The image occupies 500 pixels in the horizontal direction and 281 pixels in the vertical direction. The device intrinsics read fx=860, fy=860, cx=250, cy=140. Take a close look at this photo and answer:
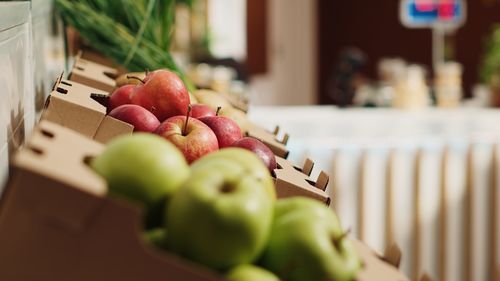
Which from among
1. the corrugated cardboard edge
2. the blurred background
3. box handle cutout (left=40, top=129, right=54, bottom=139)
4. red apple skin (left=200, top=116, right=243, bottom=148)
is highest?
box handle cutout (left=40, top=129, right=54, bottom=139)

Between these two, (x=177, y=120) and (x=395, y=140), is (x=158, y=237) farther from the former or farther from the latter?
(x=395, y=140)

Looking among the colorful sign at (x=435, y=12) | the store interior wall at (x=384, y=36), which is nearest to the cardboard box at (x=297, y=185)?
the colorful sign at (x=435, y=12)

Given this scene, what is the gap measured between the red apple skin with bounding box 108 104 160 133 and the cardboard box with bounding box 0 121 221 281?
426 millimetres

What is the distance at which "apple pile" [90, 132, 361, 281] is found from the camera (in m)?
0.71

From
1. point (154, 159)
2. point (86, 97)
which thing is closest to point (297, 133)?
point (86, 97)

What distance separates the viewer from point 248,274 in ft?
2.32

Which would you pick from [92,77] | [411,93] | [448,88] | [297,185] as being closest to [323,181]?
[297,185]

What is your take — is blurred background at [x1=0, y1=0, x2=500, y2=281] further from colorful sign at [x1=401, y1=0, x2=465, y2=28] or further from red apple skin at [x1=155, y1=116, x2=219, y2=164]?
red apple skin at [x1=155, y1=116, x2=219, y2=164]

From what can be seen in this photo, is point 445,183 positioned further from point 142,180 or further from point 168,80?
point 142,180

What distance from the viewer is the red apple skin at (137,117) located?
1.08 meters

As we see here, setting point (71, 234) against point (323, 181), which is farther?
point (323, 181)

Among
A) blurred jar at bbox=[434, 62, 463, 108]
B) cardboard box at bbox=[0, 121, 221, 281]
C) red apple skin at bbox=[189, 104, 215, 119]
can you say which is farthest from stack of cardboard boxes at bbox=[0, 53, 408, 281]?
blurred jar at bbox=[434, 62, 463, 108]

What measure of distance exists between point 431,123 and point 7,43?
3.03 metres

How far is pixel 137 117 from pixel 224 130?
0.41 ft
